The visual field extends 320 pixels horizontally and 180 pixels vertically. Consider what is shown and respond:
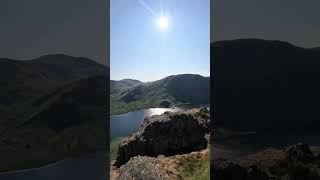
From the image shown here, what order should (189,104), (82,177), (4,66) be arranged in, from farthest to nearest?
1. (189,104)
2. (82,177)
3. (4,66)

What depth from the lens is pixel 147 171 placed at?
81.5 feet

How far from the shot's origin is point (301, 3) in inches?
619

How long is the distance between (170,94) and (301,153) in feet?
555

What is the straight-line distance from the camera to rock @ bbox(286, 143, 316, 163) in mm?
15500

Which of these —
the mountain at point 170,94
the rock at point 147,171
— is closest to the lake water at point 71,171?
the rock at point 147,171

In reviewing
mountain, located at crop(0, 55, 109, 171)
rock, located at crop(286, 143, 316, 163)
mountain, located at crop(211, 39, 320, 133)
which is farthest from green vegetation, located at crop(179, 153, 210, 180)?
mountain, located at crop(0, 55, 109, 171)

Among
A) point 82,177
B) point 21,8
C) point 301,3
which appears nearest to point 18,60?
point 21,8

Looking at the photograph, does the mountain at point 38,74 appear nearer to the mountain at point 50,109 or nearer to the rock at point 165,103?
the mountain at point 50,109

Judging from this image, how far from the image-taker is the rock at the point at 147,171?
24141 millimetres

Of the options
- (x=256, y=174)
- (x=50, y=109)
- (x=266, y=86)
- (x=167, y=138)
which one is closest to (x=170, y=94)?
(x=167, y=138)

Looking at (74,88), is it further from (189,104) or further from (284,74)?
(189,104)

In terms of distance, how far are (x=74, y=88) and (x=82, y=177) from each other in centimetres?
488

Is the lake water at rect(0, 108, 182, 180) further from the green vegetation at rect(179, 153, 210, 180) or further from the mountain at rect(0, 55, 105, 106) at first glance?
the green vegetation at rect(179, 153, 210, 180)

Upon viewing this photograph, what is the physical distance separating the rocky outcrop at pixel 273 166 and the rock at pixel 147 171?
8.60m
